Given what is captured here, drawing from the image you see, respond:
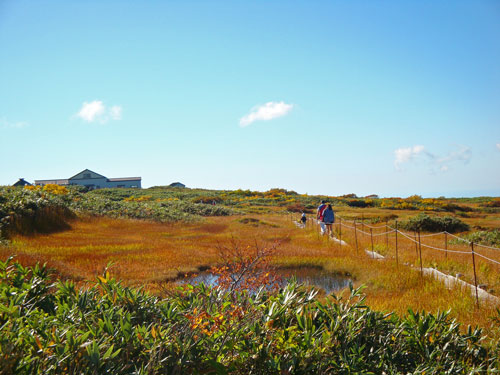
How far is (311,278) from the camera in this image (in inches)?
445

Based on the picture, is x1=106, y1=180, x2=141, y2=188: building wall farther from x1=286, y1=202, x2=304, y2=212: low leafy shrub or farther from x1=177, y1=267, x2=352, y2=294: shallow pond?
x1=177, y1=267, x2=352, y2=294: shallow pond

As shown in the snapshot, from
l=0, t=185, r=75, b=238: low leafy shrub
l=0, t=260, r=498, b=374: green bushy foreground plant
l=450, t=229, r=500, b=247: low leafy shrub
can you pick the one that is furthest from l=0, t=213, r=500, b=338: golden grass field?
l=450, t=229, r=500, b=247: low leafy shrub

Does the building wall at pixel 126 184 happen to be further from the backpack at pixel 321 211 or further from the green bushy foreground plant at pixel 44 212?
the backpack at pixel 321 211

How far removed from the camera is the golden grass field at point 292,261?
7.49 metres

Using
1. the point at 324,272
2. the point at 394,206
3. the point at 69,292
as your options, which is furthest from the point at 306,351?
the point at 394,206

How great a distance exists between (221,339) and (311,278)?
28.2 ft

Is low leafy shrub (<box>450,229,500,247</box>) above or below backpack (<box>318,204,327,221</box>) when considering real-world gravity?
below

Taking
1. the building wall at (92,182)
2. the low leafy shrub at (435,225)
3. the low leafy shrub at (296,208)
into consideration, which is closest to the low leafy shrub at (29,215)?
the low leafy shrub at (435,225)

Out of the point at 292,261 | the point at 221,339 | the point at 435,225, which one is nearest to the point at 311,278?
the point at 292,261

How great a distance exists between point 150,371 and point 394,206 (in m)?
50.6

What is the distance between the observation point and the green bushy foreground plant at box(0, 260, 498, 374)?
2.58m

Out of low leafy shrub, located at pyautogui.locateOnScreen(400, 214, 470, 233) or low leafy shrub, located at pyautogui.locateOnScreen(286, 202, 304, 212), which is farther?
low leafy shrub, located at pyautogui.locateOnScreen(286, 202, 304, 212)

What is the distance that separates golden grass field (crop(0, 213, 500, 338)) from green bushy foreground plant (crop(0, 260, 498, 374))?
1913 millimetres

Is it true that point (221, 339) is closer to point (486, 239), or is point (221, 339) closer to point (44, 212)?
point (486, 239)
